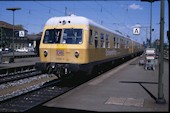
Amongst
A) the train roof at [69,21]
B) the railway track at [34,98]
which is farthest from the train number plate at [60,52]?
the railway track at [34,98]

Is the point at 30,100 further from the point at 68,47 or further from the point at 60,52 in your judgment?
the point at 68,47

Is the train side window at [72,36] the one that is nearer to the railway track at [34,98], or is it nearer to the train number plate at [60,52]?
the train number plate at [60,52]

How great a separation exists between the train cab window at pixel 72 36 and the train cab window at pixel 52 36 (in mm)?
288

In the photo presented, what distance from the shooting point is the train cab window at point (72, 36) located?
41.4 feet

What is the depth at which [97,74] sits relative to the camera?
16.8 m

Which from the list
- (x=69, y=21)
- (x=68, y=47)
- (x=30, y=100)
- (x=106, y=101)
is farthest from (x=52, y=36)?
(x=106, y=101)

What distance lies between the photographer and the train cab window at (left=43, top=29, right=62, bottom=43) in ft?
42.5

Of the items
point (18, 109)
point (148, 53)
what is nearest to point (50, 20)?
point (18, 109)

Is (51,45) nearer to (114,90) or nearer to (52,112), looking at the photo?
(114,90)

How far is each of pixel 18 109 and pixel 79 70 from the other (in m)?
3.86

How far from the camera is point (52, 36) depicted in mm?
13141

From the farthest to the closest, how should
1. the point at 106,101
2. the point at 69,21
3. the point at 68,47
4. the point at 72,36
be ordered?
the point at 69,21, the point at 72,36, the point at 68,47, the point at 106,101

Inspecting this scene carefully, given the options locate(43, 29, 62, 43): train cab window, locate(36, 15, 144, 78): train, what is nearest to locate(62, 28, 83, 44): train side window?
locate(36, 15, 144, 78): train

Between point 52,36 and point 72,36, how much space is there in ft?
3.27
